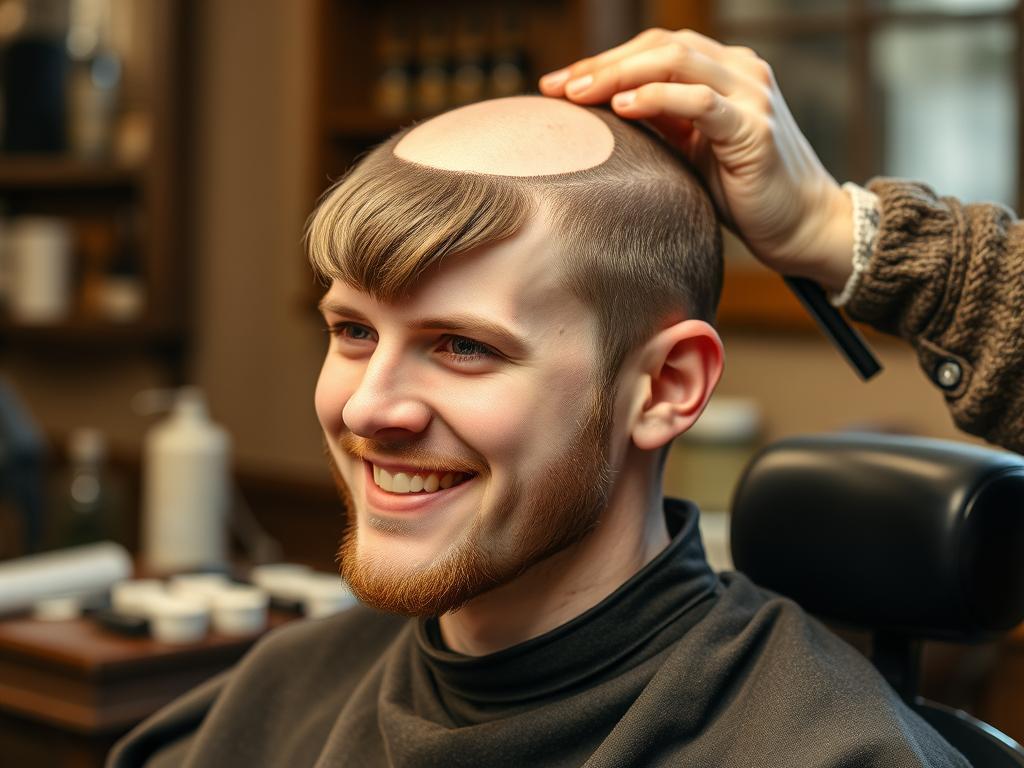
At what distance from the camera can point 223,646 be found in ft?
5.93

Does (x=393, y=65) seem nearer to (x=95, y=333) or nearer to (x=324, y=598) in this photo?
(x=95, y=333)

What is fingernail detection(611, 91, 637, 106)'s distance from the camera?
122cm

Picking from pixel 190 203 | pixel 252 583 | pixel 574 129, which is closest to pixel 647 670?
pixel 574 129

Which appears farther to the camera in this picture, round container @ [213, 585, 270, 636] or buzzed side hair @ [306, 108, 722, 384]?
round container @ [213, 585, 270, 636]

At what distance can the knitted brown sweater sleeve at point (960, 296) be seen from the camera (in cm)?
122

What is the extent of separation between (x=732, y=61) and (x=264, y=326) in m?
2.69

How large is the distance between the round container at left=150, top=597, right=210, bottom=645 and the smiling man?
596 millimetres

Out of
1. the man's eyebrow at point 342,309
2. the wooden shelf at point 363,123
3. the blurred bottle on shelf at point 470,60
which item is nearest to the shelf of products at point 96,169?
the wooden shelf at point 363,123

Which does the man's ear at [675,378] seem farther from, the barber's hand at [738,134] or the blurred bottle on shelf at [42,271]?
the blurred bottle on shelf at [42,271]

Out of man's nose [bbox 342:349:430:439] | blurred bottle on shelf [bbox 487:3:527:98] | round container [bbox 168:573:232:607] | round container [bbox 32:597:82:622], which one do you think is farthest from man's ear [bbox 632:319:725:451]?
blurred bottle on shelf [bbox 487:3:527:98]

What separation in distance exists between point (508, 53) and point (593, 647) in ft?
7.39

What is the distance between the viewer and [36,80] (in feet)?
12.9

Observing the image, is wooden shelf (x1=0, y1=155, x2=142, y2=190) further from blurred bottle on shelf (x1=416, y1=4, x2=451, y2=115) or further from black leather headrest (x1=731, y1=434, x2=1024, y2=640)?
black leather headrest (x1=731, y1=434, x2=1024, y2=640)

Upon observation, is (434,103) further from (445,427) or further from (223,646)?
(445,427)
